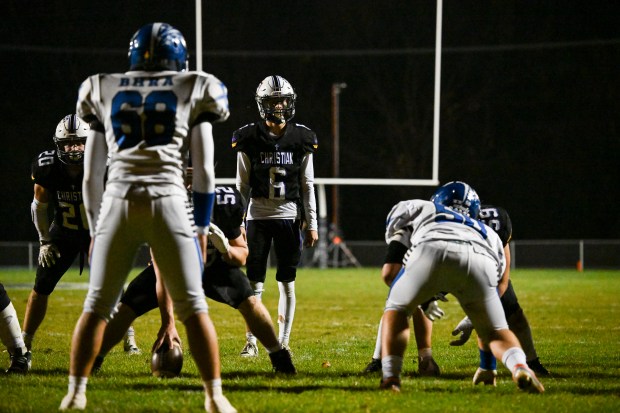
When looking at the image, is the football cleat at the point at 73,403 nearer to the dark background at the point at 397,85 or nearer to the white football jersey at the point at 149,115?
the white football jersey at the point at 149,115

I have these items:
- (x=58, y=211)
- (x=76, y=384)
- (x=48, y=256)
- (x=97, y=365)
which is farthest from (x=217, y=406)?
(x=58, y=211)

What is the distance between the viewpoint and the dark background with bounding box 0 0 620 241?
17.3 metres

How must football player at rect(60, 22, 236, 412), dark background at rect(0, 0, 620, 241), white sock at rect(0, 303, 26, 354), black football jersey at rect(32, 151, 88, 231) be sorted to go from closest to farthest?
football player at rect(60, 22, 236, 412) < white sock at rect(0, 303, 26, 354) < black football jersey at rect(32, 151, 88, 231) < dark background at rect(0, 0, 620, 241)

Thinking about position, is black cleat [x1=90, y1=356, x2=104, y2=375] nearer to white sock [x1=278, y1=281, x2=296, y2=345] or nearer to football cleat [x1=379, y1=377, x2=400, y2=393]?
white sock [x1=278, y1=281, x2=296, y2=345]

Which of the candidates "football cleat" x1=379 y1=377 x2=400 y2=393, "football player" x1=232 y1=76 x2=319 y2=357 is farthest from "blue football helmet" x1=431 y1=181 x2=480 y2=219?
"football player" x1=232 y1=76 x2=319 y2=357

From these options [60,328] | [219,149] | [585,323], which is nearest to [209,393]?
[60,328]

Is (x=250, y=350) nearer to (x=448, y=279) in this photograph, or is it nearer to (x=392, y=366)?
(x=392, y=366)

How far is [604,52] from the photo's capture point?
2994 centimetres

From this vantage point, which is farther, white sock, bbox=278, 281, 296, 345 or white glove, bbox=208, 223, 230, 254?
white sock, bbox=278, 281, 296, 345

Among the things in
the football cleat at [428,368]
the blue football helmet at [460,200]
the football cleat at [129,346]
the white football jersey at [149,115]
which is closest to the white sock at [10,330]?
the football cleat at [129,346]

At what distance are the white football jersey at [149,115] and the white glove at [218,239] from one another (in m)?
0.81

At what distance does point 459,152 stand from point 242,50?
14.9 metres

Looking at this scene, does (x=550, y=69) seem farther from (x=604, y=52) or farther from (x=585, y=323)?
(x=585, y=323)

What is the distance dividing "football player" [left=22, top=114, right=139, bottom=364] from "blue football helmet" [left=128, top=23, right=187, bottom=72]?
182 cm
